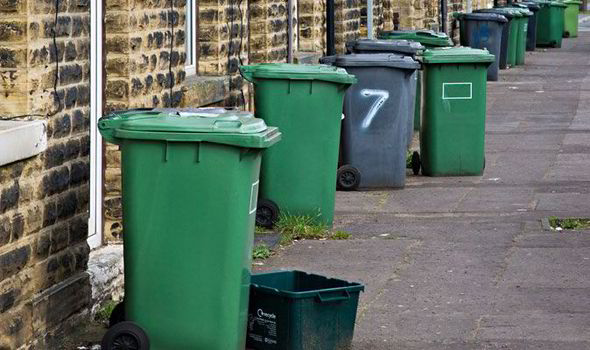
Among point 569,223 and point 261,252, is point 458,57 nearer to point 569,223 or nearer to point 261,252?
point 569,223

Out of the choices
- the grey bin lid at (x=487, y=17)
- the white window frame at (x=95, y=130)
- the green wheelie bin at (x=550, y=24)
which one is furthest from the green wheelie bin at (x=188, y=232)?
→ the green wheelie bin at (x=550, y=24)

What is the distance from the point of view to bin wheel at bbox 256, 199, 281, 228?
37.1 feet

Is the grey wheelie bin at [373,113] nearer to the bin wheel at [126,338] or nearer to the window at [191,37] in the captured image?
the window at [191,37]

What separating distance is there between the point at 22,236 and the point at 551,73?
21307 mm

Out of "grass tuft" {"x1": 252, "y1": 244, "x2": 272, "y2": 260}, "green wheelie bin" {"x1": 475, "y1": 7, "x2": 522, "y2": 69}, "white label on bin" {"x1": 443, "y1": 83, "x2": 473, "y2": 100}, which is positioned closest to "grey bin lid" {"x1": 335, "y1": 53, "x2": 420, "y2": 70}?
"white label on bin" {"x1": 443, "y1": 83, "x2": 473, "y2": 100}

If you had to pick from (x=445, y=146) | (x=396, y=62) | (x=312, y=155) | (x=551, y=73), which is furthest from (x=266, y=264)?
(x=551, y=73)

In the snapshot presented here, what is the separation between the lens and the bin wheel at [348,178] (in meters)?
13.5

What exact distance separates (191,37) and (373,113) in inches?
73.2

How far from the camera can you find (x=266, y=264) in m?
10.2

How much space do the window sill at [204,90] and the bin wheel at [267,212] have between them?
926mm

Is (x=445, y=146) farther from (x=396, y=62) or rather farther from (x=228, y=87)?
(x=228, y=87)

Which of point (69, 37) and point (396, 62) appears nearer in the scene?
point (69, 37)

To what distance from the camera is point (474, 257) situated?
1053 cm

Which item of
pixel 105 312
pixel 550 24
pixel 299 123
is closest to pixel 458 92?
pixel 299 123
